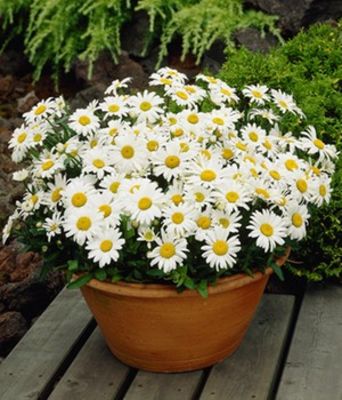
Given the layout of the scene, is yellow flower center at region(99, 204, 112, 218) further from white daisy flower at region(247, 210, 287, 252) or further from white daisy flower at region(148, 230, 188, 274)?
white daisy flower at region(247, 210, 287, 252)

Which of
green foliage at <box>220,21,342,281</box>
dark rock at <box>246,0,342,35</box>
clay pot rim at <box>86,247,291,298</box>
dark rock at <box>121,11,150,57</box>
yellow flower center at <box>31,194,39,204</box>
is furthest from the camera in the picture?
dark rock at <box>121,11,150,57</box>

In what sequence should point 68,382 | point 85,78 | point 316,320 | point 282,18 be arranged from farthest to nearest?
point 85,78 → point 282,18 → point 316,320 → point 68,382

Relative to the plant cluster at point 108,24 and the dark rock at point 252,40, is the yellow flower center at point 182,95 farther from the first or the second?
the dark rock at point 252,40

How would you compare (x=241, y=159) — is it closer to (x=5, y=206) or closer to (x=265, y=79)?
(x=265, y=79)

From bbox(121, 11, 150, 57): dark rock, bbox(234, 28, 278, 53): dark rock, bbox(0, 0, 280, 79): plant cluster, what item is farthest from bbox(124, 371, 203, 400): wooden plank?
bbox(121, 11, 150, 57): dark rock

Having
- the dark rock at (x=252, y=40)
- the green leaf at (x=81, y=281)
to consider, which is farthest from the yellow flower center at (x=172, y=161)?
the dark rock at (x=252, y=40)

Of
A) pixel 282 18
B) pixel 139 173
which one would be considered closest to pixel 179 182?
pixel 139 173

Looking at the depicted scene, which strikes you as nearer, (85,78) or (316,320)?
(316,320)

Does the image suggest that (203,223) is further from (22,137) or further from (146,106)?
(22,137)

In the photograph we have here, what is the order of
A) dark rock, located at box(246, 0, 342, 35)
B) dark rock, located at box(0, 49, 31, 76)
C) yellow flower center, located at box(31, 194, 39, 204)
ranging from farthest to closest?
1. dark rock, located at box(0, 49, 31, 76)
2. dark rock, located at box(246, 0, 342, 35)
3. yellow flower center, located at box(31, 194, 39, 204)
